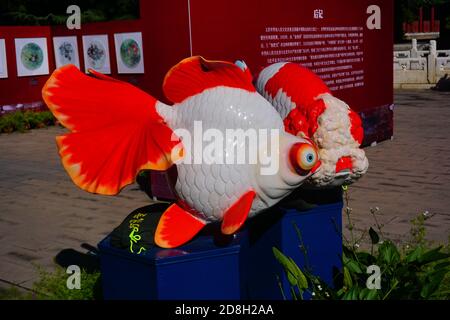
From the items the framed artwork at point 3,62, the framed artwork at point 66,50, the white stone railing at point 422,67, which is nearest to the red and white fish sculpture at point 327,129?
the framed artwork at point 66,50

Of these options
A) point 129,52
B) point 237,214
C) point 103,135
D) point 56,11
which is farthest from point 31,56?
point 237,214

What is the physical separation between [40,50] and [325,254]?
11.8m

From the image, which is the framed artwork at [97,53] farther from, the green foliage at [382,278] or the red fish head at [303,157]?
the red fish head at [303,157]

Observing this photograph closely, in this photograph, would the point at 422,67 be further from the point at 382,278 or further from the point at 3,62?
the point at 382,278

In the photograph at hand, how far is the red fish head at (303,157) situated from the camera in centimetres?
247

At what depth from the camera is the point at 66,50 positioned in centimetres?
1306

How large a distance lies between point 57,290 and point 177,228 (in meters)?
1.30

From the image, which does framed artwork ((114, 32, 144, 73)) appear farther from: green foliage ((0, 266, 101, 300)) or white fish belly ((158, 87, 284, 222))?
white fish belly ((158, 87, 284, 222))

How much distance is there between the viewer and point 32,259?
4.63 meters

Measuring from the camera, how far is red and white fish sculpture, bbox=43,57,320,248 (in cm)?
252

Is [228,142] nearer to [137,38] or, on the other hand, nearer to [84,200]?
[84,200]

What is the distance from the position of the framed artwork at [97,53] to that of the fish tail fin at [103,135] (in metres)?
9.23

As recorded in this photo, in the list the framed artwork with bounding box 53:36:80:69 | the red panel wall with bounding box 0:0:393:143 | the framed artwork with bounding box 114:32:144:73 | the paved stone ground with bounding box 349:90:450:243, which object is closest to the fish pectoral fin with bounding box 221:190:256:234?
the paved stone ground with bounding box 349:90:450:243

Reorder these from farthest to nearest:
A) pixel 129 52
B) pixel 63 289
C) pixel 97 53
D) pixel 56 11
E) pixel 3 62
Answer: pixel 56 11, pixel 3 62, pixel 97 53, pixel 129 52, pixel 63 289
